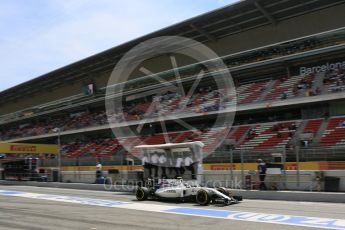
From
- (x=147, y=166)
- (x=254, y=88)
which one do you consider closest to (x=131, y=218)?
(x=147, y=166)

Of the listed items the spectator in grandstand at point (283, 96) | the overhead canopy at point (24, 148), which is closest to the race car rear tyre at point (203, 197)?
the spectator in grandstand at point (283, 96)

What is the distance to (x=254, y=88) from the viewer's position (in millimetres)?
39562

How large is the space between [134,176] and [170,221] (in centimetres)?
1279

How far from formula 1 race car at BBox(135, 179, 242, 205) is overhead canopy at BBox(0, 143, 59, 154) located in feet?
77.0

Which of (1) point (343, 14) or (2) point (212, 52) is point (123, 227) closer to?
(1) point (343, 14)

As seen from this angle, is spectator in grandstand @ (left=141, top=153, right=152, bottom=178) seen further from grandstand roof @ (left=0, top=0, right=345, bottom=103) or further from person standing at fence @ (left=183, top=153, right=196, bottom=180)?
grandstand roof @ (left=0, top=0, right=345, bottom=103)

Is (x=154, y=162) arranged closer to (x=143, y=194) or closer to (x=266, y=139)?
(x=143, y=194)

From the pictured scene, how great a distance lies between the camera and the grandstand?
3269cm

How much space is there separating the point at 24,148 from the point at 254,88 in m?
21.5

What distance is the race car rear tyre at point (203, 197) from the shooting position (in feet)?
52.4

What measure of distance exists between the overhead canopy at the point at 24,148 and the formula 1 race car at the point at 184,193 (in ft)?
77.0

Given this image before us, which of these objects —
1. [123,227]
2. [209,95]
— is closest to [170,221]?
[123,227]

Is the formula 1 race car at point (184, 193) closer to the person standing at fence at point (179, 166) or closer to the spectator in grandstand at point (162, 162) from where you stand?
the person standing at fence at point (179, 166)

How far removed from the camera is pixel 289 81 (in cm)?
3741
